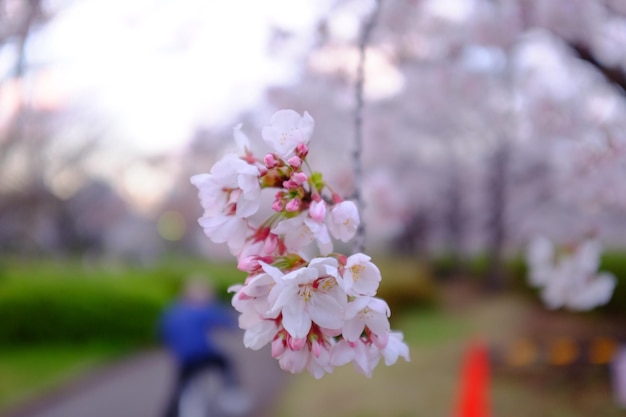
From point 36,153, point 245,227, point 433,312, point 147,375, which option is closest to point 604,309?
point 433,312

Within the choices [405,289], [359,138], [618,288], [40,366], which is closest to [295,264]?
[359,138]

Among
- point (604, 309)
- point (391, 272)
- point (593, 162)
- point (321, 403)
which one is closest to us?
point (593, 162)

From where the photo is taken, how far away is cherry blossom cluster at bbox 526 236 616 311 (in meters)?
2.07

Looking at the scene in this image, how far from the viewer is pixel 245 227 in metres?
0.85

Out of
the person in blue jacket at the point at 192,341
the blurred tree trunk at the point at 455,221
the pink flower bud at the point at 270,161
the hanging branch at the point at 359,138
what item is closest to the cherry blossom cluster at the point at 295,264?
the pink flower bud at the point at 270,161

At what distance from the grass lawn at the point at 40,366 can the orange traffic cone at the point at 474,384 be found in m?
4.27

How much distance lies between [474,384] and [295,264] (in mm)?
5600

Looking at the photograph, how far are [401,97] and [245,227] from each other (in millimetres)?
6641

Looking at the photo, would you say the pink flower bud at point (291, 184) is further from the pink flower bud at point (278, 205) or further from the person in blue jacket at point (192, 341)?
the person in blue jacket at point (192, 341)

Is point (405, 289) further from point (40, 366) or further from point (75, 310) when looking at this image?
point (40, 366)

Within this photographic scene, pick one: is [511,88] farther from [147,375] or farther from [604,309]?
[147,375]

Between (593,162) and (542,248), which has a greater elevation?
(593,162)

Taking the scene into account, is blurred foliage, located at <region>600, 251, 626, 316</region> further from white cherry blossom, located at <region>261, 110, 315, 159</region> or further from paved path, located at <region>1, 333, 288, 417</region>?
white cherry blossom, located at <region>261, 110, 315, 159</region>

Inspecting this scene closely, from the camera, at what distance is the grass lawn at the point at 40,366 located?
20.8ft
